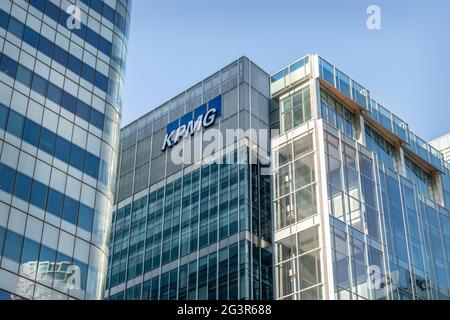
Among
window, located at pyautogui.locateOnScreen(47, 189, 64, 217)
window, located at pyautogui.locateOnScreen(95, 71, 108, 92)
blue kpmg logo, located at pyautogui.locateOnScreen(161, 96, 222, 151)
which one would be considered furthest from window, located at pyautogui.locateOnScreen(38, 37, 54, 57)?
blue kpmg logo, located at pyautogui.locateOnScreen(161, 96, 222, 151)

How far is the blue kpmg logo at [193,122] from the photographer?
69125mm

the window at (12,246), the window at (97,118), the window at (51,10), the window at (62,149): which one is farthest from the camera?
the window at (97,118)

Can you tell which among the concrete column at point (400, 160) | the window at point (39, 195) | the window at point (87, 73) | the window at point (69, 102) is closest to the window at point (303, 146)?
the concrete column at point (400, 160)

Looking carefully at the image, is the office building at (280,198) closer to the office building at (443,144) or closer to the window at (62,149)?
the window at (62,149)

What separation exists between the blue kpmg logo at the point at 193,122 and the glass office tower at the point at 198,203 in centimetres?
11

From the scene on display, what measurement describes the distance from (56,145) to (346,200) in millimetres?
22784

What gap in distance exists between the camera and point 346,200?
60469 millimetres

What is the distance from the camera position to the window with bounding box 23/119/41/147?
161ft

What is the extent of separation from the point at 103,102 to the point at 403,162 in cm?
3020

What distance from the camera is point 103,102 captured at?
56938 millimetres

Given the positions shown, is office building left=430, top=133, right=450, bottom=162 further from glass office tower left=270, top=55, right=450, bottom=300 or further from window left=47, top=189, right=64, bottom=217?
window left=47, top=189, right=64, bottom=217

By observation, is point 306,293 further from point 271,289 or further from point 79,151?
point 79,151

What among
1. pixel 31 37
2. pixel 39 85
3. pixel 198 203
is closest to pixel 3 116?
pixel 39 85
